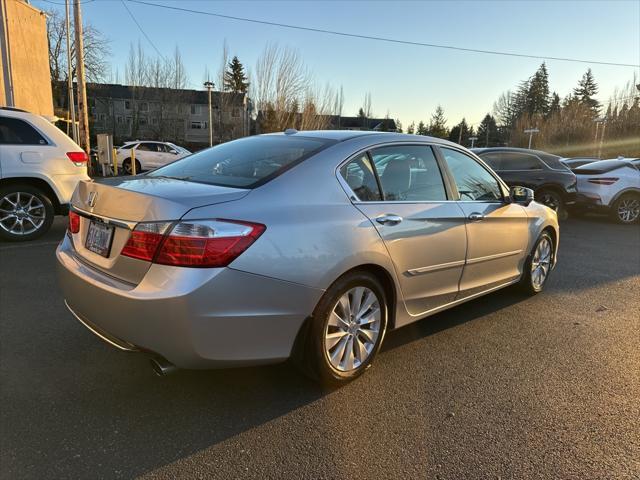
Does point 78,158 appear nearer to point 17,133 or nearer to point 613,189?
point 17,133

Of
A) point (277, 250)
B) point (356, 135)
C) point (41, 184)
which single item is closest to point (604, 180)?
point (356, 135)

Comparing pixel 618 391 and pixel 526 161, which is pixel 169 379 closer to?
pixel 618 391

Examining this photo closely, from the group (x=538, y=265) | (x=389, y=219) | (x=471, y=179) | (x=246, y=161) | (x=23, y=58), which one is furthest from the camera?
(x=23, y=58)

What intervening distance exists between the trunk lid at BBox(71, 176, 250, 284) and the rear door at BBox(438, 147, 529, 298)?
2.01 m

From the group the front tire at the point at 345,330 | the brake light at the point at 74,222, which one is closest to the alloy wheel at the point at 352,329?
the front tire at the point at 345,330

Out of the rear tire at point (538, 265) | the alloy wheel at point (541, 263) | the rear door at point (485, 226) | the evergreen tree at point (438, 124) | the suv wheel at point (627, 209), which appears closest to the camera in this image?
the rear door at point (485, 226)

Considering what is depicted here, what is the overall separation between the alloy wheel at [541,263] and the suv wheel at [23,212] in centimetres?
638

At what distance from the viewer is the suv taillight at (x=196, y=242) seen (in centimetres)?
226

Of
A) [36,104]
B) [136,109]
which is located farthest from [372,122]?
[36,104]

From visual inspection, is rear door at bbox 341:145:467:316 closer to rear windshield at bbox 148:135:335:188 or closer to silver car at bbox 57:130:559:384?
silver car at bbox 57:130:559:384

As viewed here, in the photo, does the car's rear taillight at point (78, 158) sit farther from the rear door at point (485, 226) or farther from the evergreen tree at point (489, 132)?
the evergreen tree at point (489, 132)

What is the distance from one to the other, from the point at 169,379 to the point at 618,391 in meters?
2.86

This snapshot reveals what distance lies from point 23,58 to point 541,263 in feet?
55.8

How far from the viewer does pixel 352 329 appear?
294 cm
